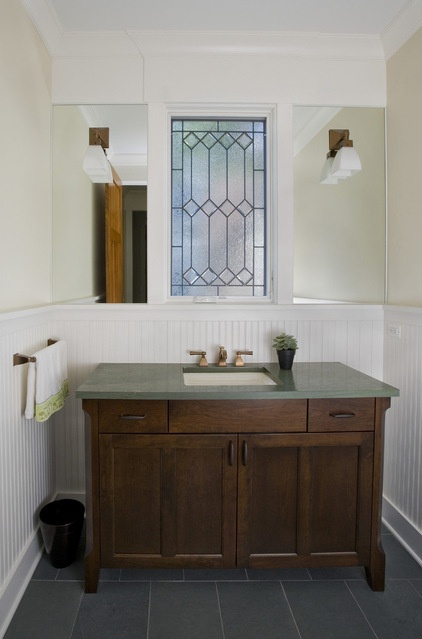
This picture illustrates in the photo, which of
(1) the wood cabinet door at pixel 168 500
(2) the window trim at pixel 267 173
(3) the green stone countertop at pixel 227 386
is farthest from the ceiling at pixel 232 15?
(1) the wood cabinet door at pixel 168 500

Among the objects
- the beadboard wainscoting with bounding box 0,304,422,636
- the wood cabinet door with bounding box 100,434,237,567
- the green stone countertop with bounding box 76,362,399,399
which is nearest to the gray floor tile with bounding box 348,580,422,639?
the beadboard wainscoting with bounding box 0,304,422,636

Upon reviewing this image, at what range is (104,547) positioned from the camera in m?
1.99

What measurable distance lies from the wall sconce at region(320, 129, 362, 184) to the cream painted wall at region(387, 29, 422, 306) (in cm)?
22

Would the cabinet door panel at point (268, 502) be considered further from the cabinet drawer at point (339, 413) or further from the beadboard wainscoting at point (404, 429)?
the beadboard wainscoting at point (404, 429)

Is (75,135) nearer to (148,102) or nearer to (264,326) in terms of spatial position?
(148,102)

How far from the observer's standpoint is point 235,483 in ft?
6.55

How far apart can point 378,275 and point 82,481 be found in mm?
2018

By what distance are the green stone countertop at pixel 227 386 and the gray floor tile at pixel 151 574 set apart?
→ 847 mm

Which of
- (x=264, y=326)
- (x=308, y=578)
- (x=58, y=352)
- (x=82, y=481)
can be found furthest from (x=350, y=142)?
(x=82, y=481)

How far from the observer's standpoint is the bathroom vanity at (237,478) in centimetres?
197

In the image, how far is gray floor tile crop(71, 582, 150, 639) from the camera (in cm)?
178

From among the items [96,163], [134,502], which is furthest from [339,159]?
[134,502]

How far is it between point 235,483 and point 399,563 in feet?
3.05

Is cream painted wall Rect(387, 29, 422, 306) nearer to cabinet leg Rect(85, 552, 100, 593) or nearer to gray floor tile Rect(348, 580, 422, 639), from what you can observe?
gray floor tile Rect(348, 580, 422, 639)
